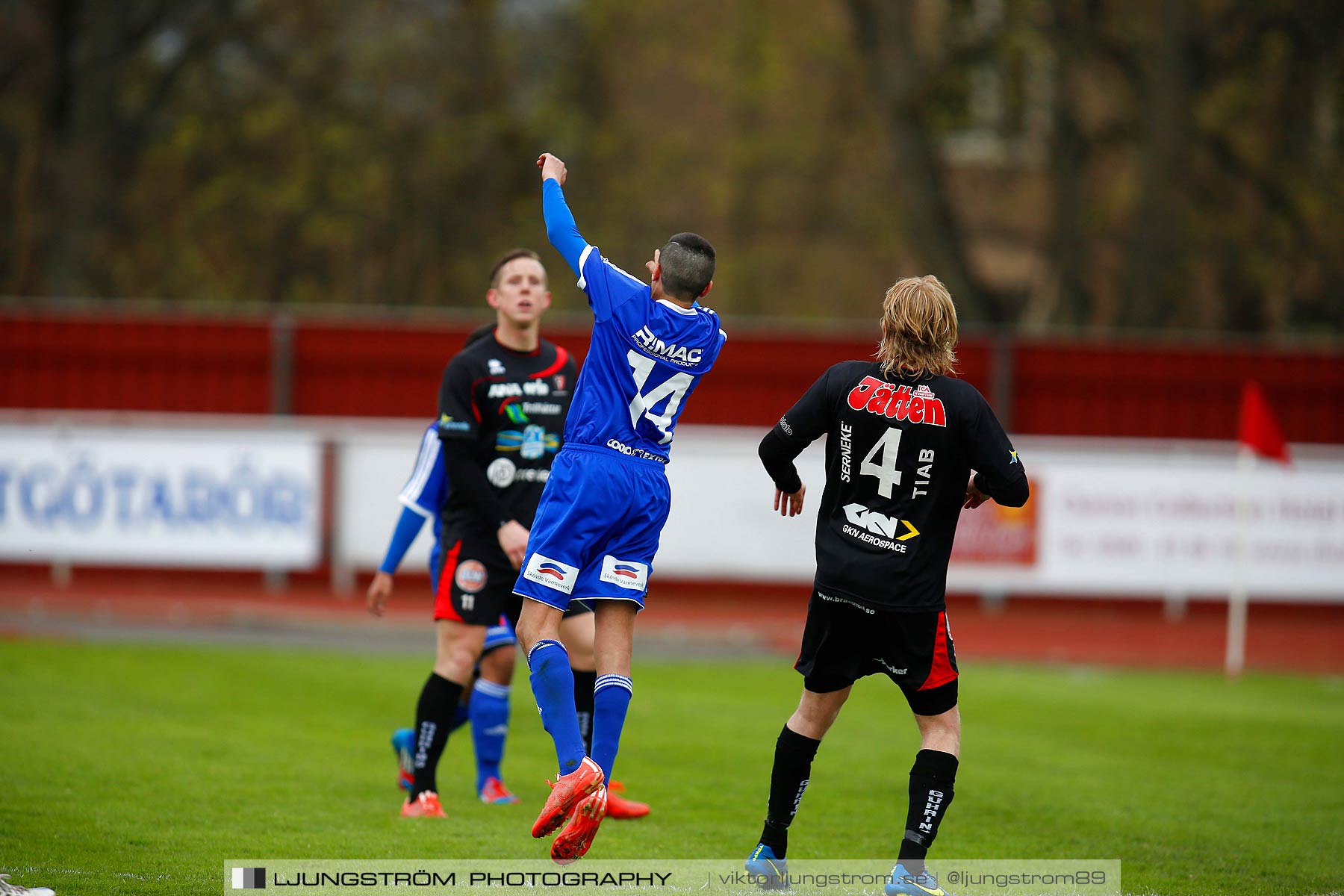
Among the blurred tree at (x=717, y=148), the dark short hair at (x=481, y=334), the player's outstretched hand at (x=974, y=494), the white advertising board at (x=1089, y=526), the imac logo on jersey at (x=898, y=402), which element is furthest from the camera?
the blurred tree at (x=717, y=148)

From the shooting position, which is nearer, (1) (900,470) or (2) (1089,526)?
(1) (900,470)

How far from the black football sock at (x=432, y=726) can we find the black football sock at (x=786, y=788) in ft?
5.77

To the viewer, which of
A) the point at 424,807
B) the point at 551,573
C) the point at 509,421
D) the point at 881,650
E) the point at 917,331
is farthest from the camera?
the point at 509,421

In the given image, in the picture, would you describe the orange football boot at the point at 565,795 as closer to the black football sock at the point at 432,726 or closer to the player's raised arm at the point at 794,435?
the player's raised arm at the point at 794,435

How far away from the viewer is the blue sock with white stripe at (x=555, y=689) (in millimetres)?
5258

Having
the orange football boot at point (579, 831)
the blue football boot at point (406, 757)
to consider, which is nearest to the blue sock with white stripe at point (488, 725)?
the blue football boot at point (406, 757)

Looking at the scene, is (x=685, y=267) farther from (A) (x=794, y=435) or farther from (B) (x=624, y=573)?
(B) (x=624, y=573)

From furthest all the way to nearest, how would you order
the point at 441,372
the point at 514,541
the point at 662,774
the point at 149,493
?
the point at 441,372 < the point at 149,493 < the point at 662,774 < the point at 514,541

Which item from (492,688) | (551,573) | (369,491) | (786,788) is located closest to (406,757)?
(492,688)

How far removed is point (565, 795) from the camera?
484cm

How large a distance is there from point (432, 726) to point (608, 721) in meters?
1.37

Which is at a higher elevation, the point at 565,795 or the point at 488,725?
the point at 565,795

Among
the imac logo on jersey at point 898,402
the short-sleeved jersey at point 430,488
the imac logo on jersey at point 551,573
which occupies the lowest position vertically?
the imac logo on jersey at point 551,573

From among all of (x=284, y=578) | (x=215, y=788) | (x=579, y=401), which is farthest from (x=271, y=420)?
(x=579, y=401)
